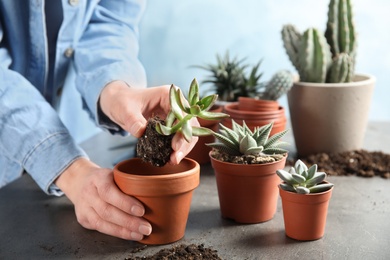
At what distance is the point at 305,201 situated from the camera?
1.14 metres

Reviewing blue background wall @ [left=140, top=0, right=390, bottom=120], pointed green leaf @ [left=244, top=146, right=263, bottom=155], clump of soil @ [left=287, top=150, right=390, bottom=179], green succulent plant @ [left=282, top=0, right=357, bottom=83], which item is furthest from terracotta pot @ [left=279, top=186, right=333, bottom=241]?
blue background wall @ [left=140, top=0, right=390, bottom=120]

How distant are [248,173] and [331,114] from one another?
635mm

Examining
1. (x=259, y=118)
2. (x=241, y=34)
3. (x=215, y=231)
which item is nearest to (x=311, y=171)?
(x=215, y=231)

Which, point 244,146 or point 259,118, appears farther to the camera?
point 259,118

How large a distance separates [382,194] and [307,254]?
43 cm

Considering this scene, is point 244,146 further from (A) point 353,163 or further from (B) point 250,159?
(A) point 353,163

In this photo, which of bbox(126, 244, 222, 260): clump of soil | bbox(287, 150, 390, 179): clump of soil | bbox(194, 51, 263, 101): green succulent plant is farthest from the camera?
bbox(194, 51, 263, 101): green succulent plant

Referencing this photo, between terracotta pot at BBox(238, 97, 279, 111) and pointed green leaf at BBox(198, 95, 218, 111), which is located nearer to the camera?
pointed green leaf at BBox(198, 95, 218, 111)

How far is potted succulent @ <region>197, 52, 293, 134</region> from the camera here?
1.63 m

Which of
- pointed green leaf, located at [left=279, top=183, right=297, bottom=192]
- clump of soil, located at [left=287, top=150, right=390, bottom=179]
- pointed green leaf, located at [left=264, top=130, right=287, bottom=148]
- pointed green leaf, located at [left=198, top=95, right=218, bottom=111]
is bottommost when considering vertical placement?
clump of soil, located at [left=287, top=150, right=390, bottom=179]

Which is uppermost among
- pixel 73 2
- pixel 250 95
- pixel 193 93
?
pixel 73 2

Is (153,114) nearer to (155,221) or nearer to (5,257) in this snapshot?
(155,221)

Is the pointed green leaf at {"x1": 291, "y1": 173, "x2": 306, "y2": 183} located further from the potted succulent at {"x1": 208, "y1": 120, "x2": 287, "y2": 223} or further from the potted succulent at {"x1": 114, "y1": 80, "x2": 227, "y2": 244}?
the potted succulent at {"x1": 114, "y1": 80, "x2": 227, "y2": 244}

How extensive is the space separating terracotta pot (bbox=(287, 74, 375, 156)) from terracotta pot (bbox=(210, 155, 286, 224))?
56 centimetres
